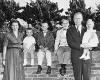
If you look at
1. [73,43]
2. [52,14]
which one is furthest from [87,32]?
[52,14]

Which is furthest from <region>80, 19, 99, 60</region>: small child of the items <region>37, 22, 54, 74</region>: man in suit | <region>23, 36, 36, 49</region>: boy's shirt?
<region>23, 36, 36, 49</region>: boy's shirt

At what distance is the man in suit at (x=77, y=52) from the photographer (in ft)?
21.9

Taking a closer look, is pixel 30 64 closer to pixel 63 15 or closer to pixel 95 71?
pixel 95 71

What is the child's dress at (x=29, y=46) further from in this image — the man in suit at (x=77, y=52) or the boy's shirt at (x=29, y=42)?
the man in suit at (x=77, y=52)

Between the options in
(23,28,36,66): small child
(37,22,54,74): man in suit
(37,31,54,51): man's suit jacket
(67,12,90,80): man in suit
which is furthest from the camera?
(23,28,36,66): small child

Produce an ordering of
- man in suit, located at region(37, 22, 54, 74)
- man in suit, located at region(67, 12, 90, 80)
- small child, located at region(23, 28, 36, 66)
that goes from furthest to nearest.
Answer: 1. small child, located at region(23, 28, 36, 66)
2. man in suit, located at region(37, 22, 54, 74)
3. man in suit, located at region(67, 12, 90, 80)

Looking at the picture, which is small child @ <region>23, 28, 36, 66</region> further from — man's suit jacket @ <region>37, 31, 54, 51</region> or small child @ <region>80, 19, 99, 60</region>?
small child @ <region>80, 19, 99, 60</region>

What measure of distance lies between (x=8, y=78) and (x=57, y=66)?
78.2 inches

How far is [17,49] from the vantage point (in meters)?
7.64

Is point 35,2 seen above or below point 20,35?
above

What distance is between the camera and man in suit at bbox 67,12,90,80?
6668 millimetres

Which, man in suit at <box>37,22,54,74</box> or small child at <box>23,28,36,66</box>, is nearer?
man in suit at <box>37,22,54,74</box>

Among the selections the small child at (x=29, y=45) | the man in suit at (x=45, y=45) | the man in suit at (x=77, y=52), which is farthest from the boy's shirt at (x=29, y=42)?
the man in suit at (x=77, y=52)

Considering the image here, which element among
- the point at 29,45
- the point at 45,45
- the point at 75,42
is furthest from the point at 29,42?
the point at 75,42
